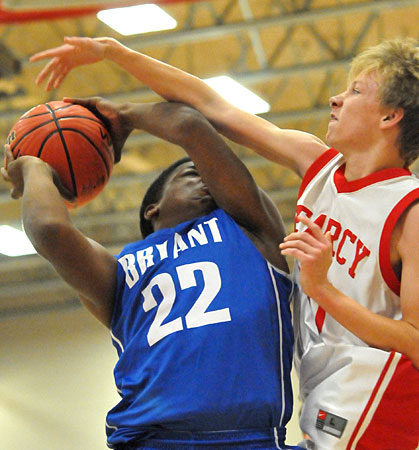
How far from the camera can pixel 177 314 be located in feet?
8.14

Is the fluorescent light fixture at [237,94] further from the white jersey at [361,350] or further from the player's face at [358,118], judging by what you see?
the white jersey at [361,350]

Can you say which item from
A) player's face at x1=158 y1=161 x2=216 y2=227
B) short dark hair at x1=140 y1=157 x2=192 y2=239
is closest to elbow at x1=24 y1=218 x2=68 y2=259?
player's face at x1=158 y1=161 x2=216 y2=227

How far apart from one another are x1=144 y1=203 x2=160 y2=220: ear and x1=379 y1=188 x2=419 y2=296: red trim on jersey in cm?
97

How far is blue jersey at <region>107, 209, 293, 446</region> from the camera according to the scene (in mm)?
2342

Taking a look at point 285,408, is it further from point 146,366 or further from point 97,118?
point 97,118

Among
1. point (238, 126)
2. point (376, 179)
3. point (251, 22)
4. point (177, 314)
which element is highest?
point (251, 22)

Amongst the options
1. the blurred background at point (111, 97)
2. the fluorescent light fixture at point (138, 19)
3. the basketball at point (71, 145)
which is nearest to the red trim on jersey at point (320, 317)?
the basketball at point (71, 145)

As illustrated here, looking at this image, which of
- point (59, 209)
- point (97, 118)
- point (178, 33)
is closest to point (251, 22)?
point (178, 33)

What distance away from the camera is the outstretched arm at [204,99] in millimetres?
2670

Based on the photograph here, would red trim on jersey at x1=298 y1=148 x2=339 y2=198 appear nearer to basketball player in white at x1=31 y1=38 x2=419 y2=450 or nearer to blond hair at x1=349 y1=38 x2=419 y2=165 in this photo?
basketball player in white at x1=31 y1=38 x2=419 y2=450

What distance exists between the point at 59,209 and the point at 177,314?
492mm

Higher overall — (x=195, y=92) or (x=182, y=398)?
(x=195, y=92)

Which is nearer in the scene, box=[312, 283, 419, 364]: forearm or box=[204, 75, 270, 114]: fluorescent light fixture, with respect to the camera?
box=[312, 283, 419, 364]: forearm

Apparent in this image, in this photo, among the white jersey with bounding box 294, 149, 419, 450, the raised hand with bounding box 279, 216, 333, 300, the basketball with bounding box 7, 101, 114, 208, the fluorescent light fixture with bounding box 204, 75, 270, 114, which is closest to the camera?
the raised hand with bounding box 279, 216, 333, 300
